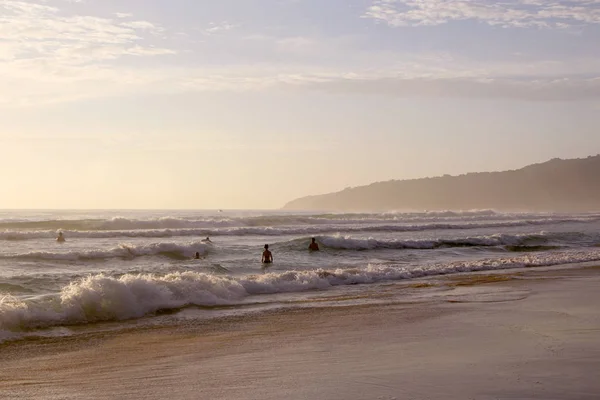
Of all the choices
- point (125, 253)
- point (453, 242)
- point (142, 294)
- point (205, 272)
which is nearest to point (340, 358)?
point (142, 294)

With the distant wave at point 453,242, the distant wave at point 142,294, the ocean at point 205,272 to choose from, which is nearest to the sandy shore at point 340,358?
the distant wave at point 142,294

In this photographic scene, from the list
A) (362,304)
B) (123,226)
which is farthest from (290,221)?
(362,304)

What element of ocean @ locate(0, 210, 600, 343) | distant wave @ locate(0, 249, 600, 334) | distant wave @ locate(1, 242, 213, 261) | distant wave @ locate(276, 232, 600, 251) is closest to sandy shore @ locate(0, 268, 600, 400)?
distant wave @ locate(0, 249, 600, 334)

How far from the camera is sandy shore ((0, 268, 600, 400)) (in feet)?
24.6

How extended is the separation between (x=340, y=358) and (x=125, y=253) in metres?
24.2

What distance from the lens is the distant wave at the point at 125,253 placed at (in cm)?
2891

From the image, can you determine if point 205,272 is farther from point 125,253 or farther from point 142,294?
point 125,253

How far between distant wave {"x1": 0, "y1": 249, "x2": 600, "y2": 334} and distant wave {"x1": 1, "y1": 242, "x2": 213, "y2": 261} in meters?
A: 12.6

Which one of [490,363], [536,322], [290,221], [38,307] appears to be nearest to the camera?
[490,363]

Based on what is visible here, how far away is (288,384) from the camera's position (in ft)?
25.6

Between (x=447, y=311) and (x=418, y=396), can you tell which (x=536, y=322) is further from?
(x=418, y=396)

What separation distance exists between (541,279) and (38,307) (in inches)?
553

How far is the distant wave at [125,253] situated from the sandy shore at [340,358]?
1786 cm

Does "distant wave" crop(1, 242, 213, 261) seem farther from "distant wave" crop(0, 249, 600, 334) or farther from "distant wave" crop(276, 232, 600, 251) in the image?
"distant wave" crop(0, 249, 600, 334)
